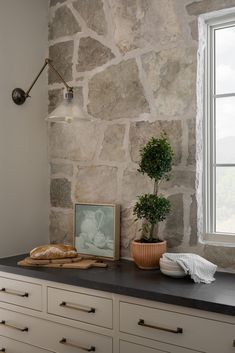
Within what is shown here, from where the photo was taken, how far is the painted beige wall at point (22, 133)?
253 centimetres

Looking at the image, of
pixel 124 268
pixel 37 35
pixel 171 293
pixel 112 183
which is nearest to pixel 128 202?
pixel 112 183

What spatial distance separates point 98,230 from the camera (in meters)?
2.47

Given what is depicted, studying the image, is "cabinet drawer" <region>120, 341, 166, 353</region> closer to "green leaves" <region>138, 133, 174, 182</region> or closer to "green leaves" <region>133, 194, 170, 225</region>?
"green leaves" <region>133, 194, 170, 225</region>

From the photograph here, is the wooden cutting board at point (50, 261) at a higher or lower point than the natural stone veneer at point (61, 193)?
lower

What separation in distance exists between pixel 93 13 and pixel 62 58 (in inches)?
13.8

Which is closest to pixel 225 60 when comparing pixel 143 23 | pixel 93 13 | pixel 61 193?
pixel 143 23

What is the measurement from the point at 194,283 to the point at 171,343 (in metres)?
0.29

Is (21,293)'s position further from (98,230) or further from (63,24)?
(63,24)

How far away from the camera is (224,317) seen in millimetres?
1550

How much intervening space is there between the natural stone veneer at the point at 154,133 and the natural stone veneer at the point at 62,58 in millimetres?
635

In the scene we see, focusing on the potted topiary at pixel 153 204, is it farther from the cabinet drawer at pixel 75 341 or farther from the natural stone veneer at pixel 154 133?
the cabinet drawer at pixel 75 341

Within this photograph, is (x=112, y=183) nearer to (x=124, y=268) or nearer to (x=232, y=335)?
(x=124, y=268)

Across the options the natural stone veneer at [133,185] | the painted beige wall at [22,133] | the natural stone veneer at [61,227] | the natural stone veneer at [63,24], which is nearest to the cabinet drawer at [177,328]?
the natural stone veneer at [133,185]

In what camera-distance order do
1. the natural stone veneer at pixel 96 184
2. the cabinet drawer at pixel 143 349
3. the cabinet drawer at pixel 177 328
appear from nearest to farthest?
the cabinet drawer at pixel 177 328 → the cabinet drawer at pixel 143 349 → the natural stone veneer at pixel 96 184
